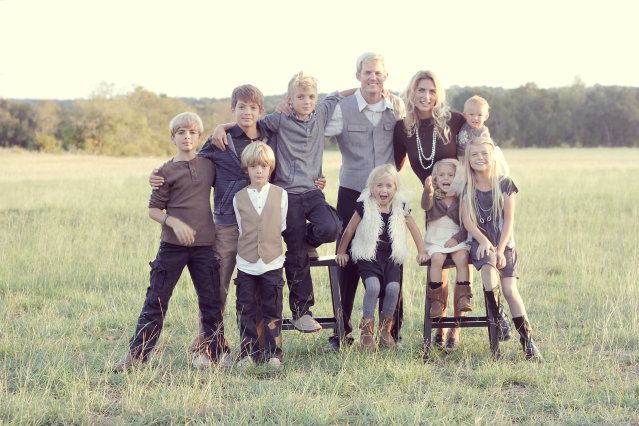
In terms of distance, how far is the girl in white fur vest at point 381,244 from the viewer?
6043 mm

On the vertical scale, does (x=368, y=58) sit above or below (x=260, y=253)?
above

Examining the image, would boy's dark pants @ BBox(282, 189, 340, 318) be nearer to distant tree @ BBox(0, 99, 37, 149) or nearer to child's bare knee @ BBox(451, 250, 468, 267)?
child's bare knee @ BBox(451, 250, 468, 267)

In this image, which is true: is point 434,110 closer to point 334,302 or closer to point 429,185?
point 429,185

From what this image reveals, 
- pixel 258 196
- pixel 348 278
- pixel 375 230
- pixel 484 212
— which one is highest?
pixel 258 196

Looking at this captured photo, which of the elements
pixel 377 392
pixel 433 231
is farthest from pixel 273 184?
pixel 377 392

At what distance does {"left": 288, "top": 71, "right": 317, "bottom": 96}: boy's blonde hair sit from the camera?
232 inches

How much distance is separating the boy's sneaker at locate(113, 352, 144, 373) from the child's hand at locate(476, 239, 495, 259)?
2.40 meters

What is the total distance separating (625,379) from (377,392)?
5.52 feet

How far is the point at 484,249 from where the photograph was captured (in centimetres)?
594

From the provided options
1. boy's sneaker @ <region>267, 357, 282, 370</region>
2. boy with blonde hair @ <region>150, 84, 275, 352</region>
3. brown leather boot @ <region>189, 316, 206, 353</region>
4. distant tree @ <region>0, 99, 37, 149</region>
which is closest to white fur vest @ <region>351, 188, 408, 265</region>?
boy with blonde hair @ <region>150, 84, 275, 352</region>

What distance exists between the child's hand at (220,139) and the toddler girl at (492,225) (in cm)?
169

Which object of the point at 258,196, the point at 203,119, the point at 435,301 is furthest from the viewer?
the point at 203,119

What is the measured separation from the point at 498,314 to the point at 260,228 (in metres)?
1.80

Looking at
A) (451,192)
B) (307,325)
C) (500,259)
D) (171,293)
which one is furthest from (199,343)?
(500,259)
